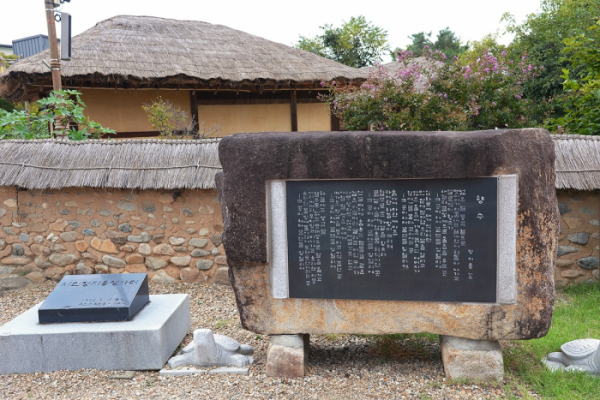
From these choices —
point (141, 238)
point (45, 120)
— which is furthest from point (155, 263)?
point (45, 120)

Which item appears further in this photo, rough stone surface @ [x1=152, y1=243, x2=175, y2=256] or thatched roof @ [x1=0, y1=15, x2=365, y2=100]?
thatched roof @ [x1=0, y1=15, x2=365, y2=100]

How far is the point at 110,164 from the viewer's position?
16.7 feet

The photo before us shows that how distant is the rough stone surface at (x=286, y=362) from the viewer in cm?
325

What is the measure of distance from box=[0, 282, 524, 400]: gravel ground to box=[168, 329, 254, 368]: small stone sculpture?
124 mm

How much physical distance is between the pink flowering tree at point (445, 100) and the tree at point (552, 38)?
3371mm

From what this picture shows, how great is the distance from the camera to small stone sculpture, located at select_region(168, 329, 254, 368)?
3400mm

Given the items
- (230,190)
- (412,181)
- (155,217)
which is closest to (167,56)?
(155,217)

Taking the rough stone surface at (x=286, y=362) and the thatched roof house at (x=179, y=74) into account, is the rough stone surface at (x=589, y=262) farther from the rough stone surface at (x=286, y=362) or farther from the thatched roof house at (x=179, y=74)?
the thatched roof house at (x=179, y=74)

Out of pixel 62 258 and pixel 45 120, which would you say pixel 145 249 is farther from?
pixel 45 120

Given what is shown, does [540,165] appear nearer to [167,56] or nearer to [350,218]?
[350,218]

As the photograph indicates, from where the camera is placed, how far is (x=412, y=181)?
3012 millimetres

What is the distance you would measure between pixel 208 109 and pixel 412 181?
667cm

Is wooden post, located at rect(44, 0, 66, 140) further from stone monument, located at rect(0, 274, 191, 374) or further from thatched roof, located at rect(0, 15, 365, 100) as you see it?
stone monument, located at rect(0, 274, 191, 374)

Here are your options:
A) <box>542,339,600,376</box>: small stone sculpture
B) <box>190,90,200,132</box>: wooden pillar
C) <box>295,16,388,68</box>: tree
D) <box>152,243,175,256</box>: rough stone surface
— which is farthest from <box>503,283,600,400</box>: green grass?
<box>295,16,388,68</box>: tree
